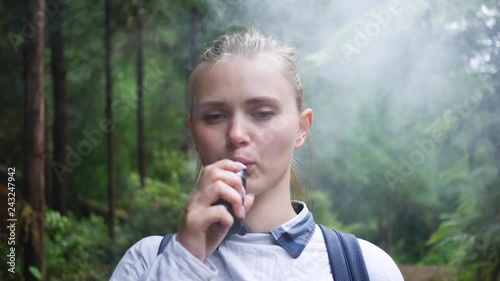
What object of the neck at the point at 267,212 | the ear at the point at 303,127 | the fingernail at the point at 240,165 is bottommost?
the neck at the point at 267,212

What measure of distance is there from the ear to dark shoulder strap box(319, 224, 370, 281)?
0.54 feet

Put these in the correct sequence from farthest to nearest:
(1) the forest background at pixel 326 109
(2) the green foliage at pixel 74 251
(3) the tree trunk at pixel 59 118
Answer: (3) the tree trunk at pixel 59 118 < (2) the green foliage at pixel 74 251 < (1) the forest background at pixel 326 109

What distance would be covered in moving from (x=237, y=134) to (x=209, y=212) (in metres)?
0.15

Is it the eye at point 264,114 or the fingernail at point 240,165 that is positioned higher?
the eye at point 264,114

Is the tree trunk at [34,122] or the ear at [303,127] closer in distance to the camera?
the ear at [303,127]

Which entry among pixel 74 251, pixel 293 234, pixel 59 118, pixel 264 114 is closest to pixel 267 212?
pixel 293 234

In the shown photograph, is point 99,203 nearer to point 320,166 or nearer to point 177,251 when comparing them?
point 320,166

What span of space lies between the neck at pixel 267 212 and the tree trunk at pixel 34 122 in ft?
10.2

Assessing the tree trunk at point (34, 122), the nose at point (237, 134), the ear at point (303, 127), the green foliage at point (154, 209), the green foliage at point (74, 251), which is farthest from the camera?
the green foliage at point (154, 209)

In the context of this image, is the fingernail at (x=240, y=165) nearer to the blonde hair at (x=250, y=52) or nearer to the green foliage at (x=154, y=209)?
the blonde hair at (x=250, y=52)

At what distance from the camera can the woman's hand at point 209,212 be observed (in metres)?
0.82

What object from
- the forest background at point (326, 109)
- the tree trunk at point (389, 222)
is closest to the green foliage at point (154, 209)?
the forest background at point (326, 109)

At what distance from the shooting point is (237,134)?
0.93 meters

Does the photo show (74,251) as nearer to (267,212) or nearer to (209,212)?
(267,212)
